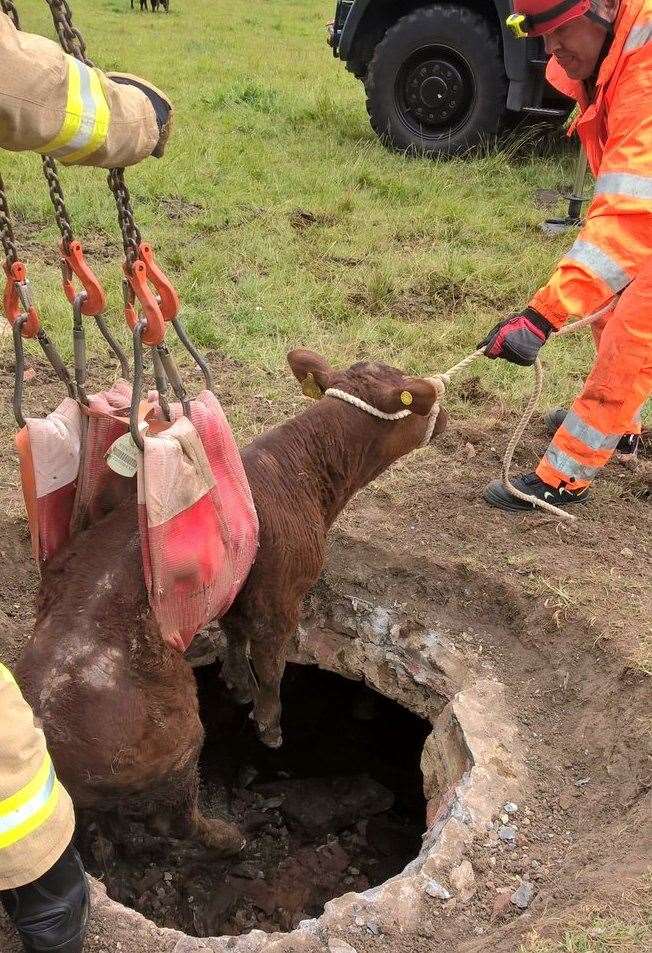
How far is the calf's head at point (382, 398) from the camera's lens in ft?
12.2

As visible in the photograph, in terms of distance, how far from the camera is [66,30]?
2.26 metres

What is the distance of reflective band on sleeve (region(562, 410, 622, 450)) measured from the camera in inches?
185

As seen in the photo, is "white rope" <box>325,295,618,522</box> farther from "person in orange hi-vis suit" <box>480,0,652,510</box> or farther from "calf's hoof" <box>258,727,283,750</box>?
"calf's hoof" <box>258,727,283,750</box>

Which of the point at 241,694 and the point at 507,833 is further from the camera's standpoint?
the point at 241,694

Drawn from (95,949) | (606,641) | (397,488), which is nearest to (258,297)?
(397,488)

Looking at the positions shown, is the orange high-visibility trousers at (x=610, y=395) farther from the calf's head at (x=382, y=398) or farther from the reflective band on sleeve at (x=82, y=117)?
the reflective band on sleeve at (x=82, y=117)

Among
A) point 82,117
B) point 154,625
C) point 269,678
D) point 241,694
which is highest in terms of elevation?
point 82,117

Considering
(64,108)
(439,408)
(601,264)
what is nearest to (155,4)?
(601,264)

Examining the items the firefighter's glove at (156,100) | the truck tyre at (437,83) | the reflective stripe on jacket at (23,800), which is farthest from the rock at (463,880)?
the truck tyre at (437,83)

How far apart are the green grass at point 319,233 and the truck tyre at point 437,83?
333 mm

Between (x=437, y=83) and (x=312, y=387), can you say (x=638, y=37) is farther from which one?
(x=437, y=83)

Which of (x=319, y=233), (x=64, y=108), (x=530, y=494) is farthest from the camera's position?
(x=319, y=233)

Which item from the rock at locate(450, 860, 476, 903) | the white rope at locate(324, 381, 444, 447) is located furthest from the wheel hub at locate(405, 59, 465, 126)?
the rock at locate(450, 860, 476, 903)

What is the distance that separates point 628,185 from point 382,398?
4.77 feet
